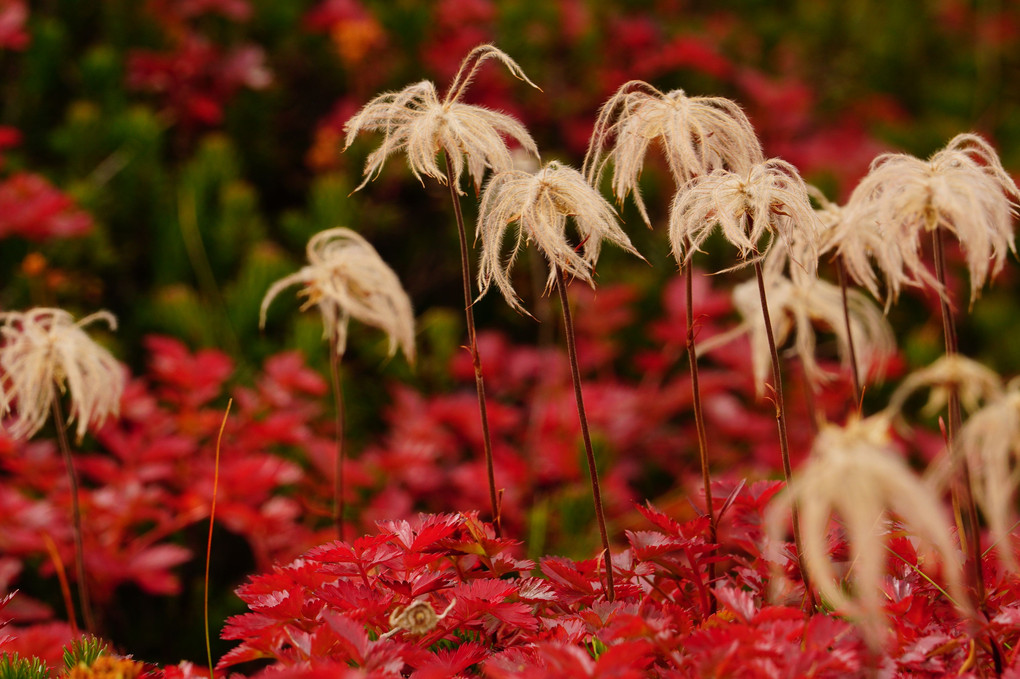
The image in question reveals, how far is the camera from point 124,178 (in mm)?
2717

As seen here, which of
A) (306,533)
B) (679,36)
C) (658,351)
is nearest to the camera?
(306,533)

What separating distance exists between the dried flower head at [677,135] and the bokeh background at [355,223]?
3.21 ft

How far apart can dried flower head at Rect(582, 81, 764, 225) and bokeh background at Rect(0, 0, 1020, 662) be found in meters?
0.98

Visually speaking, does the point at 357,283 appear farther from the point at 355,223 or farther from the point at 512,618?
the point at 355,223

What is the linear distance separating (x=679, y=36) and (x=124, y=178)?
2250 millimetres

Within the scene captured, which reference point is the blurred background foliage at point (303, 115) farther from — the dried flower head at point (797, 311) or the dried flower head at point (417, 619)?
the dried flower head at point (417, 619)

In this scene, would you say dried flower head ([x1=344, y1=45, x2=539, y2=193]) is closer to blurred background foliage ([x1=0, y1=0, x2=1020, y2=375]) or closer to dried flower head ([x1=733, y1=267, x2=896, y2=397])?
dried flower head ([x1=733, y1=267, x2=896, y2=397])

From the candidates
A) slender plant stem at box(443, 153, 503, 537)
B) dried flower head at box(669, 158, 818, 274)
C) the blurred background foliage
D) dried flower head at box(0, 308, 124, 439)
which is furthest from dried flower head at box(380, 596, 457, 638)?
the blurred background foliage

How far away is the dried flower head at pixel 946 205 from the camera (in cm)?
87

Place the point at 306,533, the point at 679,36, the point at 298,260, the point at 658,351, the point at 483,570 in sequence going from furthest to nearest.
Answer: the point at 679,36
the point at 658,351
the point at 298,260
the point at 306,533
the point at 483,570

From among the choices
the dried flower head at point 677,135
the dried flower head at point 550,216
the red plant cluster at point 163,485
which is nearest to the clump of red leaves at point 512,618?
the dried flower head at point 550,216

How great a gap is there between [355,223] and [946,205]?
2068 millimetres

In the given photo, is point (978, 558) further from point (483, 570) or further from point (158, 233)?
point (158, 233)

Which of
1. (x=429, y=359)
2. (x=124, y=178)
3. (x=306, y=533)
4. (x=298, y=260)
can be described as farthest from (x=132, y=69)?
(x=306, y=533)
